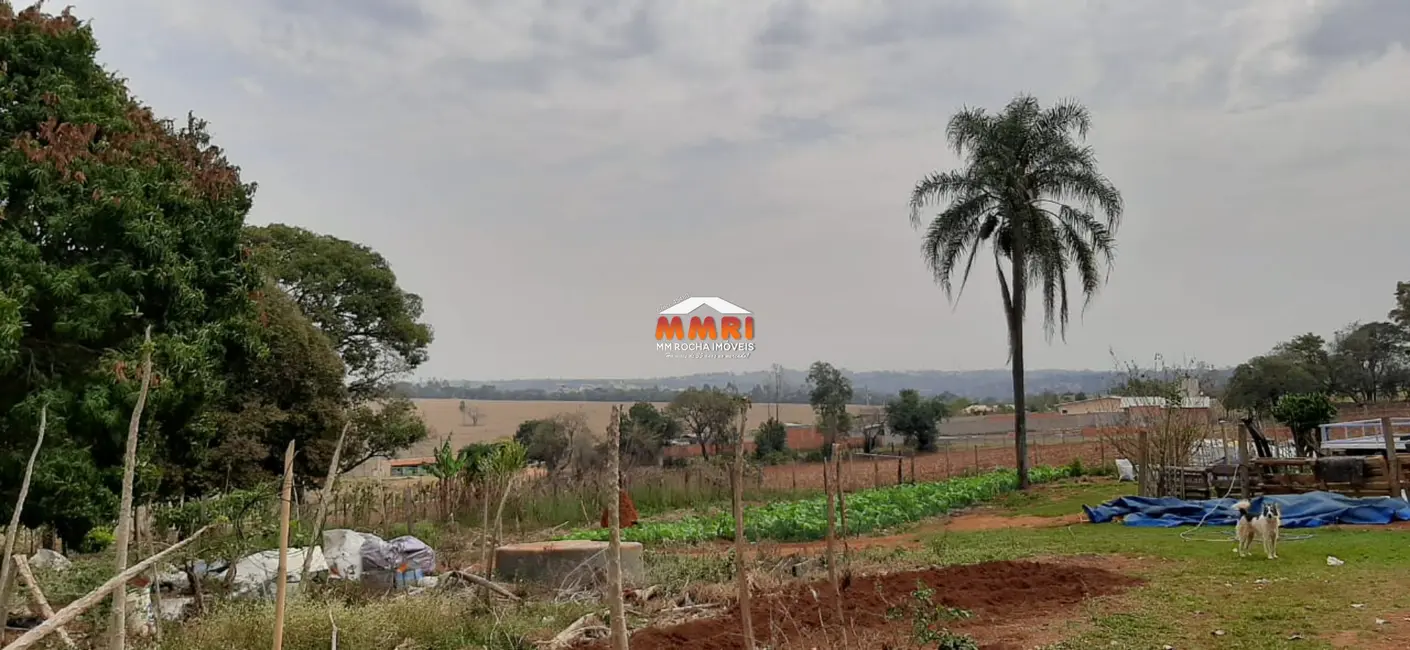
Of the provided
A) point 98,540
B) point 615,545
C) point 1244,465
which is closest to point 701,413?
point 1244,465

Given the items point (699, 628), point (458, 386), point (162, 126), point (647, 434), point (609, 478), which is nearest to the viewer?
point (609, 478)

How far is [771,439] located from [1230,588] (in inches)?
1190

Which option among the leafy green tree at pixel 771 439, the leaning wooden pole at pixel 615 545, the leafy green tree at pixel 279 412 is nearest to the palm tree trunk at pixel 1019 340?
the leafy green tree at pixel 279 412

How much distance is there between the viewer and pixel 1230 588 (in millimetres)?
7891

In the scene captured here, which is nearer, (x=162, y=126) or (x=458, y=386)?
(x=162, y=126)

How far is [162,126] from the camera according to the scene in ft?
33.8

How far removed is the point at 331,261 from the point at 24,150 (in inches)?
590

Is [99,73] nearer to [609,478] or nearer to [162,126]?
[162,126]

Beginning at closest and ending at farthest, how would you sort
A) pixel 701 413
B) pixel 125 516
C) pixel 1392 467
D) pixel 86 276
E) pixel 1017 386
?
pixel 125 516
pixel 86 276
pixel 1392 467
pixel 1017 386
pixel 701 413

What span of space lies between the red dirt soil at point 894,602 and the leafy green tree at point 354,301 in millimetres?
17328

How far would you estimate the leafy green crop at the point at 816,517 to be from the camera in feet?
46.0

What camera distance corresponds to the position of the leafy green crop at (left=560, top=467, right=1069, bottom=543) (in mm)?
14031

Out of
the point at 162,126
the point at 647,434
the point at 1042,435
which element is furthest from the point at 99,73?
the point at 1042,435

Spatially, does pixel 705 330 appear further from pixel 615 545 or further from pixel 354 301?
pixel 615 545
